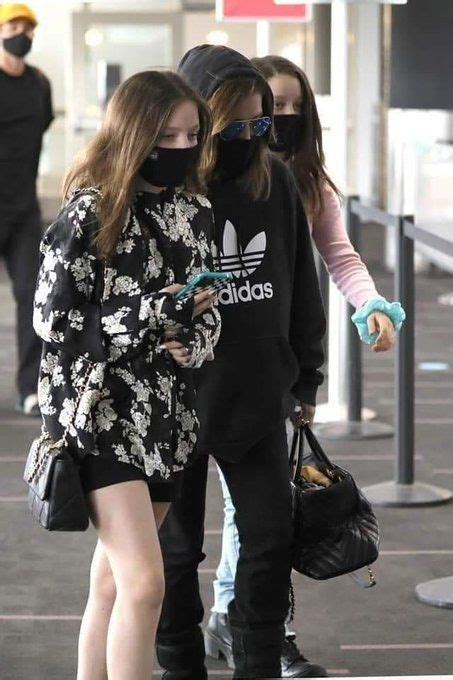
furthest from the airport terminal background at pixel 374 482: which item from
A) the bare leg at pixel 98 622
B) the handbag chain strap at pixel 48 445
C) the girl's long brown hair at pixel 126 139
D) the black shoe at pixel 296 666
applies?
the girl's long brown hair at pixel 126 139

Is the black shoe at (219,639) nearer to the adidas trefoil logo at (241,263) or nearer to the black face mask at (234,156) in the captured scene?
the adidas trefoil logo at (241,263)

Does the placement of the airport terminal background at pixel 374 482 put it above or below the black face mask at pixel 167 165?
below

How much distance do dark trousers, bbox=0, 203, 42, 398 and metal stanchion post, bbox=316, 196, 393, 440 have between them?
64.3 inches

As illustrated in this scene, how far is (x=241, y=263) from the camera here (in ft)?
11.4

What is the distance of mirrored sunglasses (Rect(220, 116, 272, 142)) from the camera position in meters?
3.34

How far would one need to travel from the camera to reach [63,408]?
3.08 meters

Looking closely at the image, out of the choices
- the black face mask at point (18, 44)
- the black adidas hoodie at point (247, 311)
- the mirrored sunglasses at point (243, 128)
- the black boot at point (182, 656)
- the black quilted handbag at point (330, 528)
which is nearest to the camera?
the mirrored sunglasses at point (243, 128)

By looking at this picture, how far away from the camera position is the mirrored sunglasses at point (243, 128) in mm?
3340

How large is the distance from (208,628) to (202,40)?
16033mm

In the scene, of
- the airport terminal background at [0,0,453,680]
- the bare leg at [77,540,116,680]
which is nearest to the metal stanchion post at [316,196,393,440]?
the airport terminal background at [0,0,453,680]

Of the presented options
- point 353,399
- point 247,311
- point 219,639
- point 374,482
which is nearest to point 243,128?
point 247,311

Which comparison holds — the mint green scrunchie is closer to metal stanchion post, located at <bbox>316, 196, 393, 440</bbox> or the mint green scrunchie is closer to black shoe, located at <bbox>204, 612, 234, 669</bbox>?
black shoe, located at <bbox>204, 612, 234, 669</bbox>

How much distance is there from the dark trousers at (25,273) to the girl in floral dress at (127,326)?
15.8ft

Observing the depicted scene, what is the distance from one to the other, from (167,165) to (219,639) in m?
1.63
